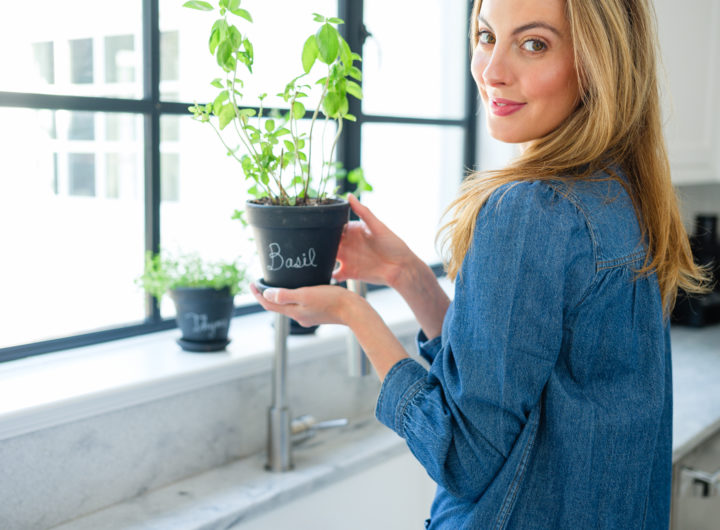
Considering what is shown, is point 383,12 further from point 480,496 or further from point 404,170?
point 480,496

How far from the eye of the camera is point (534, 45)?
889mm

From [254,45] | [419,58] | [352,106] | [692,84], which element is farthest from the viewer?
[692,84]

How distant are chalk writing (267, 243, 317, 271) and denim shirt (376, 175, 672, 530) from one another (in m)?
0.20

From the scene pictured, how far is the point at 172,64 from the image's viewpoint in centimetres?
176

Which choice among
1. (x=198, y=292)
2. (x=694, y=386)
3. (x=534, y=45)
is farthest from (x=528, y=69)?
(x=694, y=386)

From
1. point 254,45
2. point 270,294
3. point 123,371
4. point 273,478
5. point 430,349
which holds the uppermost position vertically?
point 254,45

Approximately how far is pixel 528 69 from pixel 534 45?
0.09ft

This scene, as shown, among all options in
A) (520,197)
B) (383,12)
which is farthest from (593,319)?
(383,12)

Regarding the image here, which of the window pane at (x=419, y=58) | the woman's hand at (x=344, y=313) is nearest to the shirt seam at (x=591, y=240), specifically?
the woman's hand at (x=344, y=313)

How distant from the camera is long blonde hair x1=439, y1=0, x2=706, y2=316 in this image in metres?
0.84

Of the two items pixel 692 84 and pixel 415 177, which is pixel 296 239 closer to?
pixel 415 177

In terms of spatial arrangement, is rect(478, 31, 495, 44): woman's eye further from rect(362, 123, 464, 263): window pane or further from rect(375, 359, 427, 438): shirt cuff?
rect(362, 123, 464, 263): window pane

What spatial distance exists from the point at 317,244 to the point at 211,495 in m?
0.62

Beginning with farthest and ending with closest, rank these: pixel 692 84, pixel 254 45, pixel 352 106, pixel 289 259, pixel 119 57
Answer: pixel 692 84 < pixel 352 106 < pixel 254 45 < pixel 119 57 < pixel 289 259
